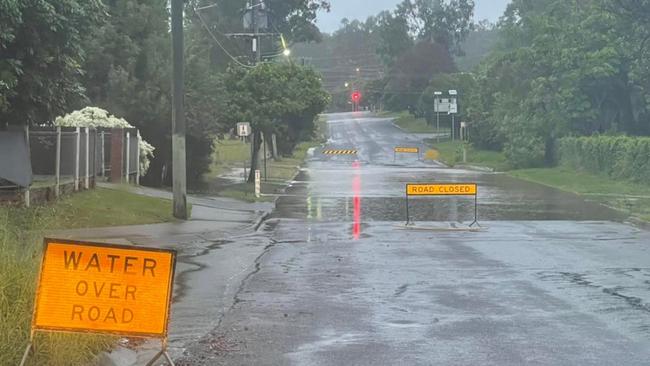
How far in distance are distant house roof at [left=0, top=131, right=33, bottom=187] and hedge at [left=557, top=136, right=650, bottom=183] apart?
28.9m

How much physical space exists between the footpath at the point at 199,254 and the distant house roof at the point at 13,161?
1556 millimetres

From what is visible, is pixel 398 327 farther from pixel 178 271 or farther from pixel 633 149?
pixel 633 149

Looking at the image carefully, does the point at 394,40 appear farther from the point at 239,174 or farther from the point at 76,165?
the point at 76,165

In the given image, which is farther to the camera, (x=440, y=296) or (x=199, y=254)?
(x=199, y=254)

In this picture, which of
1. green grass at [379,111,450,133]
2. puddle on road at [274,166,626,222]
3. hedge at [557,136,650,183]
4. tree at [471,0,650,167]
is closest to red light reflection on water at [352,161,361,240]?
puddle on road at [274,166,626,222]

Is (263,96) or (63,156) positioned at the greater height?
(263,96)

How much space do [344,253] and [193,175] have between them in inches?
903

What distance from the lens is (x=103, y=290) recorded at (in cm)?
669

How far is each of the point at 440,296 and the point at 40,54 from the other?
29.2 ft

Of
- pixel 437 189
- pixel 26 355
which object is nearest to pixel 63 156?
pixel 437 189

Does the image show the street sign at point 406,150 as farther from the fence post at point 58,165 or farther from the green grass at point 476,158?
the fence post at point 58,165

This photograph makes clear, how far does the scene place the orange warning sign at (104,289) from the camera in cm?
649

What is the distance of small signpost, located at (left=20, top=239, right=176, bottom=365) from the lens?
648cm

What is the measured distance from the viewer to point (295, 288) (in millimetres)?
11992
